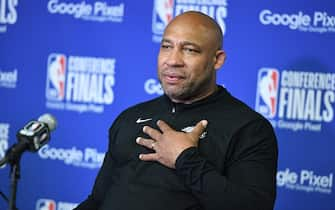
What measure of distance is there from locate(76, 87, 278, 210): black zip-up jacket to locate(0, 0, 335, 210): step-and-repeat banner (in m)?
0.66

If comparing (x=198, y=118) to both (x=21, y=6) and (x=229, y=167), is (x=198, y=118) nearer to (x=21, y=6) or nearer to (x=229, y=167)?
(x=229, y=167)

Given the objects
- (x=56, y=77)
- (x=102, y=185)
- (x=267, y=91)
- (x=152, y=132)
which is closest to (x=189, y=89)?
(x=152, y=132)

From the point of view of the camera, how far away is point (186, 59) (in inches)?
85.7

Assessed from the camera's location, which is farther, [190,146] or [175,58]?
[175,58]

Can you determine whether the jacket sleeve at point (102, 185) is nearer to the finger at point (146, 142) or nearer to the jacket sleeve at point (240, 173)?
the finger at point (146, 142)

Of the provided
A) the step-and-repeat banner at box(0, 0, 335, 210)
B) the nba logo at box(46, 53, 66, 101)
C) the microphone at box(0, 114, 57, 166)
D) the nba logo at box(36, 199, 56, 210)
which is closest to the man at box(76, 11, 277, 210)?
the microphone at box(0, 114, 57, 166)

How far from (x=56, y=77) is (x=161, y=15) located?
2.13 feet

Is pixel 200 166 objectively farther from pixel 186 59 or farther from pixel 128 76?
pixel 128 76

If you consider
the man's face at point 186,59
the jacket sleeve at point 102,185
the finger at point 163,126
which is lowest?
the jacket sleeve at point 102,185

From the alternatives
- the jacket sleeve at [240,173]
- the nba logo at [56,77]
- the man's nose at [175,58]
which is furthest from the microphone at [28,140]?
the nba logo at [56,77]

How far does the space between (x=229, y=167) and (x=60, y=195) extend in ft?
4.78

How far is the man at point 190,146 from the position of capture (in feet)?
6.33

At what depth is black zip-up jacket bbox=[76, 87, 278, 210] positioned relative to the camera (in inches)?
75.3

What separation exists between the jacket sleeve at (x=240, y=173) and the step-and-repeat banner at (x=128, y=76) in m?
0.76
